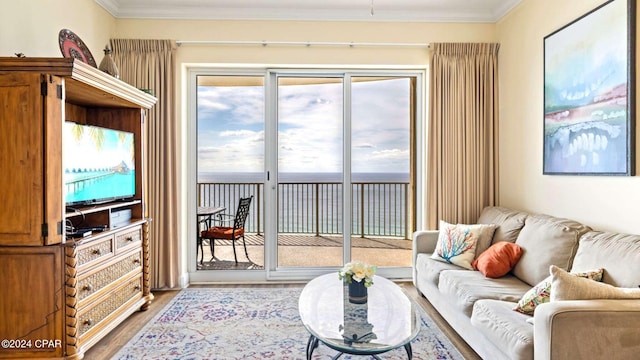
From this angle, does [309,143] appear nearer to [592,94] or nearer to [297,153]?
[297,153]

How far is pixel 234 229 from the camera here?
162 inches

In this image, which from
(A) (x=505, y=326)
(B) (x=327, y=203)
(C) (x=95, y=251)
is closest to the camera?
(A) (x=505, y=326)

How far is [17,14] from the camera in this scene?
2.52m

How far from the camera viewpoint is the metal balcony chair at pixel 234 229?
4070 mm

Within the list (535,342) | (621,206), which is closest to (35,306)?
(535,342)

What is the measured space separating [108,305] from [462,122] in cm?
358

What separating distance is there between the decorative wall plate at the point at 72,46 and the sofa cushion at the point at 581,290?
3488 mm

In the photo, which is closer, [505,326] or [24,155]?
[505,326]

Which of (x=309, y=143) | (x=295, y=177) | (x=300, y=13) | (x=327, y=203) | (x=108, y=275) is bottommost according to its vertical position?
(x=108, y=275)

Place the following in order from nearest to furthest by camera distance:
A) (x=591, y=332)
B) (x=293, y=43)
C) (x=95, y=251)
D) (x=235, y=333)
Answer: (x=591, y=332), (x=95, y=251), (x=235, y=333), (x=293, y=43)

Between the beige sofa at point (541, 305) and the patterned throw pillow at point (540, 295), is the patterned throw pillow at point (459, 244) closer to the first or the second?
the beige sofa at point (541, 305)

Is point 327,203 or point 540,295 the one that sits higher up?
point 327,203

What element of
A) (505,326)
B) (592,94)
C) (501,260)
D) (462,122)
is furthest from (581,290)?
(462,122)

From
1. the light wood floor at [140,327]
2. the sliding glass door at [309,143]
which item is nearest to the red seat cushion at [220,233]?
the sliding glass door at [309,143]
